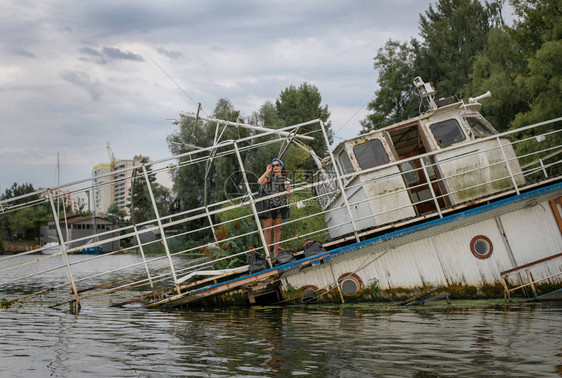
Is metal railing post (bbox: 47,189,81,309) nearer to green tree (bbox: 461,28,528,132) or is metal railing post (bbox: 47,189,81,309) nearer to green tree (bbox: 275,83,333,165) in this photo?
green tree (bbox: 461,28,528,132)

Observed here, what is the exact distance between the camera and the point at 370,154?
11.1 metres

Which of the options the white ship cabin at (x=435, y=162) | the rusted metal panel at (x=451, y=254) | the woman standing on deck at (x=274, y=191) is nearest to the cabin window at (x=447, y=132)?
the white ship cabin at (x=435, y=162)

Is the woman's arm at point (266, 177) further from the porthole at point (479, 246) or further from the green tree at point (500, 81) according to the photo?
→ the green tree at point (500, 81)

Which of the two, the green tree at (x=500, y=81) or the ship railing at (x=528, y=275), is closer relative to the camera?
the ship railing at (x=528, y=275)

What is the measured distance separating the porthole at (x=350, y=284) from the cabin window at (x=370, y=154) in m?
2.44

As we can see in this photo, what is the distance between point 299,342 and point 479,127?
740 cm

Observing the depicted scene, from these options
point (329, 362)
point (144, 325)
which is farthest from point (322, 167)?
point (329, 362)

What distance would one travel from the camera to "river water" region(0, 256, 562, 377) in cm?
545

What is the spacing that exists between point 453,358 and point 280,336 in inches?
104

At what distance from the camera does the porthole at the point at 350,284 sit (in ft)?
34.0

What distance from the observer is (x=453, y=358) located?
562 centimetres

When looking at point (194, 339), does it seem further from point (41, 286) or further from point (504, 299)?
point (41, 286)

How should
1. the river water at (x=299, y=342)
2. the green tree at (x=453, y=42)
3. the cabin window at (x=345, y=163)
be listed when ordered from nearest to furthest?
the river water at (x=299, y=342), the cabin window at (x=345, y=163), the green tree at (x=453, y=42)

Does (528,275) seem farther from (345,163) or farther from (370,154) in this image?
(345,163)
